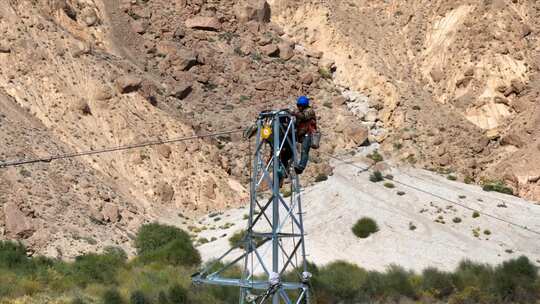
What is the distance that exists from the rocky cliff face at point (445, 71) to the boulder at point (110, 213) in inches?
746

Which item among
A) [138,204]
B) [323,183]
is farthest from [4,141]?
[323,183]

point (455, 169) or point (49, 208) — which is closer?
point (49, 208)

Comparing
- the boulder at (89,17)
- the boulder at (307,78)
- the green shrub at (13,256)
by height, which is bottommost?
the green shrub at (13,256)

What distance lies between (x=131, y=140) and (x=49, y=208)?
8.52 metres

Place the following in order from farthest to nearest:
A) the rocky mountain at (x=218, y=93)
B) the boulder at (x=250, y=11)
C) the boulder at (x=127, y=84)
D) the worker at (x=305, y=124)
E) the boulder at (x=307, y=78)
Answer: the boulder at (x=250, y=11) → the boulder at (x=307, y=78) → the boulder at (x=127, y=84) → the rocky mountain at (x=218, y=93) → the worker at (x=305, y=124)

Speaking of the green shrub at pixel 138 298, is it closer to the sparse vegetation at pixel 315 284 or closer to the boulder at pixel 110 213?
the sparse vegetation at pixel 315 284

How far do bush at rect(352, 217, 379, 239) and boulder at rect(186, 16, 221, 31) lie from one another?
73.2ft

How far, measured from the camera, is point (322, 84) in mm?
55844

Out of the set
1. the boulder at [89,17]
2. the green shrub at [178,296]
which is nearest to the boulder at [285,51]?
the boulder at [89,17]

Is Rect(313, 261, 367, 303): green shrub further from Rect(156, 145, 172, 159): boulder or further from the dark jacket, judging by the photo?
Rect(156, 145, 172, 159): boulder

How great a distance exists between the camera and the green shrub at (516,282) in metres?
30.0

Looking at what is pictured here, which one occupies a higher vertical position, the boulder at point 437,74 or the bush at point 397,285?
the boulder at point 437,74

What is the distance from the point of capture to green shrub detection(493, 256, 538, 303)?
30.0 meters

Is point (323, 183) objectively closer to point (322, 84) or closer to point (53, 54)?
point (322, 84)
